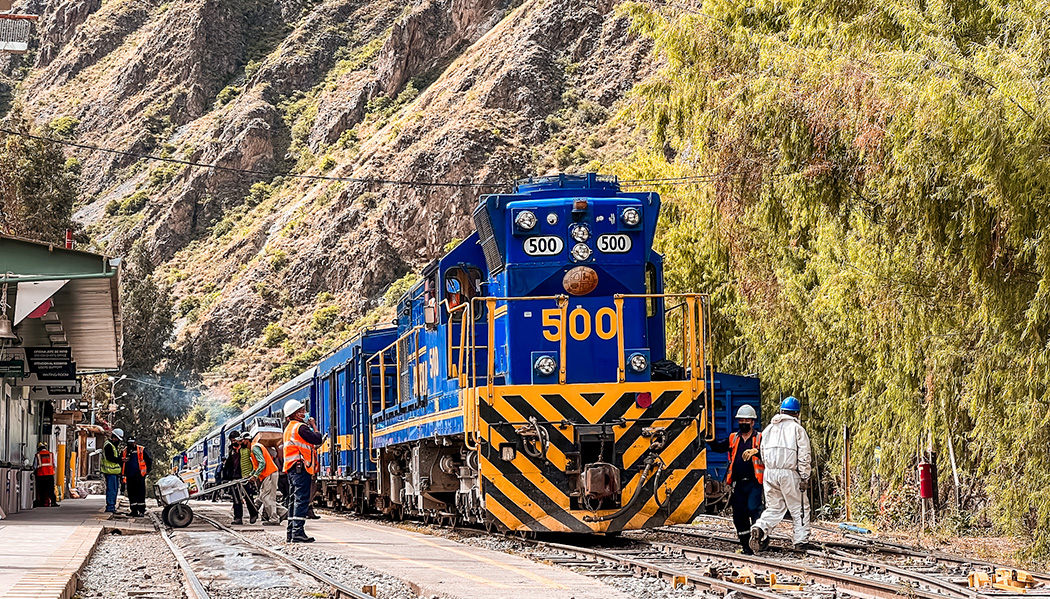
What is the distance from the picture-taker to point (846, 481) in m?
19.7

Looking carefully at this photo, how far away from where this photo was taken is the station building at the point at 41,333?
18.5 m

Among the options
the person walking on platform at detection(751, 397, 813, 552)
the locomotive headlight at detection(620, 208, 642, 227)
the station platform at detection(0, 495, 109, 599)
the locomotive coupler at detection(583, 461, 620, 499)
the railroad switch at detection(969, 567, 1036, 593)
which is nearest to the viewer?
the station platform at detection(0, 495, 109, 599)

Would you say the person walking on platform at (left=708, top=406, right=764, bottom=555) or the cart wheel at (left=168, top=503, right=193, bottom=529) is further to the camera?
the cart wheel at (left=168, top=503, right=193, bottom=529)

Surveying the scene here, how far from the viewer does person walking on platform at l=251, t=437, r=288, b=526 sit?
1898 centimetres

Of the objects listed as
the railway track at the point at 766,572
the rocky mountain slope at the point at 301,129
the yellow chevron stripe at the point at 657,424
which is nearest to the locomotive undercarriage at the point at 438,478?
the railway track at the point at 766,572

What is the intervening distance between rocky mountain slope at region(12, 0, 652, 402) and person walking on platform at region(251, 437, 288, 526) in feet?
176

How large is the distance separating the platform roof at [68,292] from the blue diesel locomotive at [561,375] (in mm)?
6087

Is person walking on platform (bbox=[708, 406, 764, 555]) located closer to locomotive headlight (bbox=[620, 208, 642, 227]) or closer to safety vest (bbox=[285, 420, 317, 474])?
locomotive headlight (bbox=[620, 208, 642, 227])

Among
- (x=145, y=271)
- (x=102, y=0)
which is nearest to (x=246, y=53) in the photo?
(x=102, y=0)

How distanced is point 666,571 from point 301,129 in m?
96.1

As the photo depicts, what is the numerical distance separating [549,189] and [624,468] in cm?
332

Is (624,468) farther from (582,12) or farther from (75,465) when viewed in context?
(582,12)

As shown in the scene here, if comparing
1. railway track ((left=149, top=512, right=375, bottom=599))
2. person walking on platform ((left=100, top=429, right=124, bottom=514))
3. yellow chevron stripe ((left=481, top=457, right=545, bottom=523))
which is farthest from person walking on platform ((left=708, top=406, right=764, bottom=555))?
person walking on platform ((left=100, top=429, right=124, bottom=514))

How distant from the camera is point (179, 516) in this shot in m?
19.0
